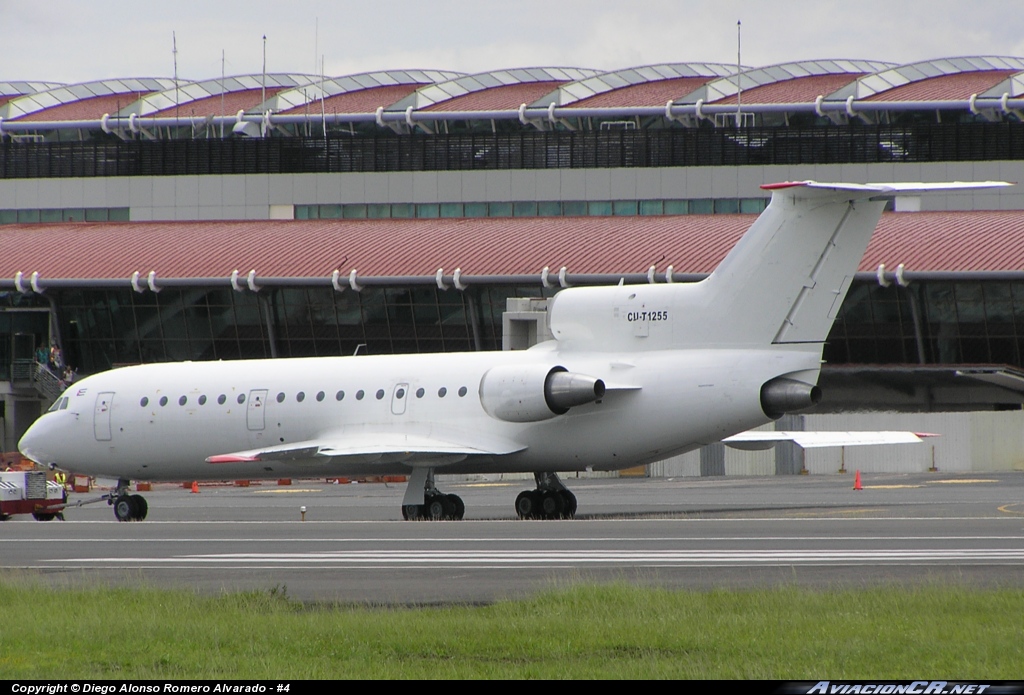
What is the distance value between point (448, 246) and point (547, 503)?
3005cm

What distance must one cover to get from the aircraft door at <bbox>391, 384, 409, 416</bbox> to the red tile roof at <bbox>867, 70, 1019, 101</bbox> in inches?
1890

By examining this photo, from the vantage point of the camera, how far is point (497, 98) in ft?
251

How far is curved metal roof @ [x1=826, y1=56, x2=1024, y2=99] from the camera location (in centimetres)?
7194

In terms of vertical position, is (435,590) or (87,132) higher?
(87,132)

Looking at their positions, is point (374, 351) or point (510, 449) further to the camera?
point (374, 351)

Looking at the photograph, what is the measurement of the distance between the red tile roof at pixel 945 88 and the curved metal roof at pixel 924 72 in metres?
0.10

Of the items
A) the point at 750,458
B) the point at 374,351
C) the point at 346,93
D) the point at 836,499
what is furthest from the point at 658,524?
the point at 346,93

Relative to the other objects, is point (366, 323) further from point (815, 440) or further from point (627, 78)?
point (815, 440)

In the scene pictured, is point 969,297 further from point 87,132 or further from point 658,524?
point 87,132

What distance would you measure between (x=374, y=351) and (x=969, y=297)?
915 inches

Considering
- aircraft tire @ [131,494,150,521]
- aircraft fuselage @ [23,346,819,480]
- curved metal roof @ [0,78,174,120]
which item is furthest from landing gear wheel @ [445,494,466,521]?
curved metal roof @ [0,78,174,120]

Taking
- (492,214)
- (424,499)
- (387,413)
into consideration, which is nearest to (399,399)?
(387,413)

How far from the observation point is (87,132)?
78.4 meters
